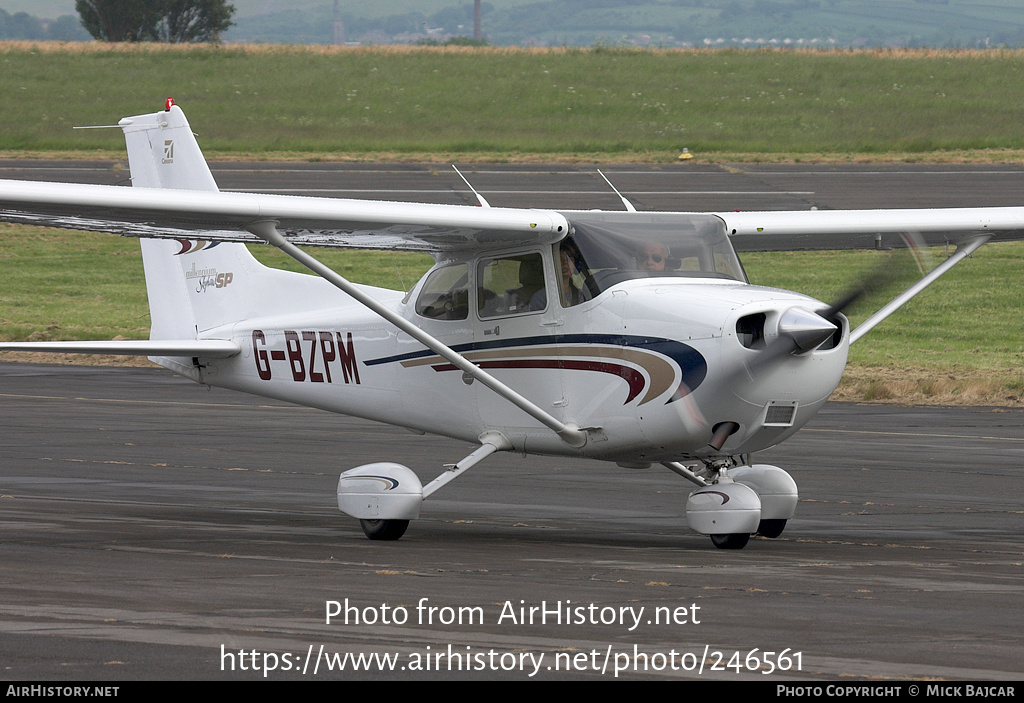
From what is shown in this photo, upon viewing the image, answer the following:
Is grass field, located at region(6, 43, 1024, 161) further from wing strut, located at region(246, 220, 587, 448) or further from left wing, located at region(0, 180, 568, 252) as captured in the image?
wing strut, located at region(246, 220, 587, 448)

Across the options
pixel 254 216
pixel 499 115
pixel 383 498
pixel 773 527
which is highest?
pixel 254 216

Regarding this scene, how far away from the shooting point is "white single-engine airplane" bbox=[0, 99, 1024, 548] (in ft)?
33.2

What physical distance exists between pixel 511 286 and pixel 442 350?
2.59 feet

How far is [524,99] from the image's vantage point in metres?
53.4

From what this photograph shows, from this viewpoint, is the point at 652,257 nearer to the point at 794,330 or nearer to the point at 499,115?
the point at 794,330

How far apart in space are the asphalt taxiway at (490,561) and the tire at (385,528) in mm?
196

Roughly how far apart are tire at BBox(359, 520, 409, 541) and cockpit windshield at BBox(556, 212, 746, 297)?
2.15 m

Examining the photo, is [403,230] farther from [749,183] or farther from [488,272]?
[749,183]

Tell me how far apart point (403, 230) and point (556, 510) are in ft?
9.71

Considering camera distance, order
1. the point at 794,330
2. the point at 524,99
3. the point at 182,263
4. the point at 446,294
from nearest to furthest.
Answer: the point at 794,330
the point at 446,294
the point at 182,263
the point at 524,99

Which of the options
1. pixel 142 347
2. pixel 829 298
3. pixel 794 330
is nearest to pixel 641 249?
pixel 794 330

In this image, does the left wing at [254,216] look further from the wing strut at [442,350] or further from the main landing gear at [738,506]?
the main landing gear at [738,506]

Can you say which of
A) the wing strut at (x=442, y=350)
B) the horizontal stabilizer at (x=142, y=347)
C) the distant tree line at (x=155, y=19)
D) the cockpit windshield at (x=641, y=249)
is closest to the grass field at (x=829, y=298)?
the horizontal stabilizer at (x=142, y=347)

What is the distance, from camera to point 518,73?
58250 millimetres
